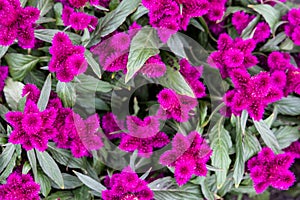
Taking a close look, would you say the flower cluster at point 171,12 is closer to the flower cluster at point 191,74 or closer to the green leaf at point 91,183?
the flower cluster at point 191,74

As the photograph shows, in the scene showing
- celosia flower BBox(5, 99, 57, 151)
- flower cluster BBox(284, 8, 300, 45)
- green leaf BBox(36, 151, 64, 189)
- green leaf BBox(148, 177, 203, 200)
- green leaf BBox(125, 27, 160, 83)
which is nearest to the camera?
celosia flower BBox(5, 99, 57, 151)

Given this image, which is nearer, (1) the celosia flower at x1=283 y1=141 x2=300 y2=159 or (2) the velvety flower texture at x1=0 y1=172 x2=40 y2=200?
(2) the velvety flower texture at x1=0 y1=172 x2=40 y2=200

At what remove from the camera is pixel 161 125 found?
2.08 m

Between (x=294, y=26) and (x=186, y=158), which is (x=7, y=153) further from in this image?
(x=294, y=26)

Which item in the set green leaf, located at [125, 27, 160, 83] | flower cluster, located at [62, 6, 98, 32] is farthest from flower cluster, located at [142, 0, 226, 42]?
flower cluster, located at [62, 6, 98, 32]

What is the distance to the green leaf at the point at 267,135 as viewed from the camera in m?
2.19

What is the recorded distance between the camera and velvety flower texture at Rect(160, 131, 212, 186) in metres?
1.88

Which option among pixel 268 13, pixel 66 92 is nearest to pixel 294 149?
pixel 268 13

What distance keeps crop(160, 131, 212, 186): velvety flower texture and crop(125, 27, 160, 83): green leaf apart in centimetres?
36

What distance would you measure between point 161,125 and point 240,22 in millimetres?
738

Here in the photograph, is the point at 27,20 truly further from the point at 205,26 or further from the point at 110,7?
the point at 205,26

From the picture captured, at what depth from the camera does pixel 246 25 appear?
93.5 inches

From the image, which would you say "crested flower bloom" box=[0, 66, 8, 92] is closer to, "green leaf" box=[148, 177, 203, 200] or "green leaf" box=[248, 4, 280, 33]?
"green leaf" box=[148, 177, 203, 200]

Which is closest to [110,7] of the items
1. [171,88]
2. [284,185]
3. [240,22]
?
[171,88]
